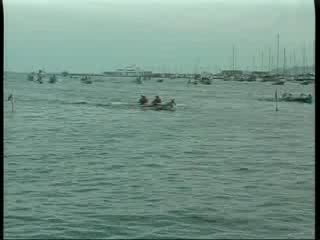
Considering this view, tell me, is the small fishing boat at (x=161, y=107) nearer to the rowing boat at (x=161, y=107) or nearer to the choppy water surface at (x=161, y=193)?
the rowing boat at (x=161, y=107)

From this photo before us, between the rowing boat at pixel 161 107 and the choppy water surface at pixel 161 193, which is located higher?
the rowing boat at pixel 161 107

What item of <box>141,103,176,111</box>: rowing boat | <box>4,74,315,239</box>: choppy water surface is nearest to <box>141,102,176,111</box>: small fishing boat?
<box>141,103,176,111</box>: rowing boat

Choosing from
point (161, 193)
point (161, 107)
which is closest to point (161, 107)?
point (161, 107)

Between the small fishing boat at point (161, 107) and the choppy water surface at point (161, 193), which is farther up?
the small fishing boat at point (161, 107)

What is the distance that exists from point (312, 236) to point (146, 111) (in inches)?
468

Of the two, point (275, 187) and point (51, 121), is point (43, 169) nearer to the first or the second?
point (275, 187)

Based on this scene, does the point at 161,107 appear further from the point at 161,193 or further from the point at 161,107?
the point at 161,193

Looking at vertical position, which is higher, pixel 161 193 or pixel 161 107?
pixel 161 107

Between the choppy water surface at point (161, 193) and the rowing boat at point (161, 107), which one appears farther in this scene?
the rowing boat at point (161, 107)

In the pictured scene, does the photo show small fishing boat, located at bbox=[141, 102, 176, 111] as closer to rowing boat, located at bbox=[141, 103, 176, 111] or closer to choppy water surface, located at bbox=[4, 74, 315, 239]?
rowing boat, located at bbox=[141, 103, 176, 111]

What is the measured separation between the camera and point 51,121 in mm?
11000

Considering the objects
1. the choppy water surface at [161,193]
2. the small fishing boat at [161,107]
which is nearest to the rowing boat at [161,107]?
the small fishing boat at [161,107]

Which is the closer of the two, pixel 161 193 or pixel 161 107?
pixel 161 193

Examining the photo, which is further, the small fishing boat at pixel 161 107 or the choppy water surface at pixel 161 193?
the small fishing boat at pixel 161 107
